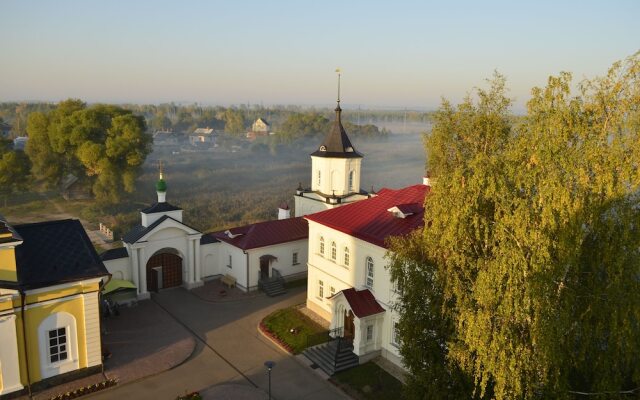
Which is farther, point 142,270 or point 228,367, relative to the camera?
point 142,270

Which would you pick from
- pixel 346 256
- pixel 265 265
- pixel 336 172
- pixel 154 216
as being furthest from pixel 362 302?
pixel 154 216

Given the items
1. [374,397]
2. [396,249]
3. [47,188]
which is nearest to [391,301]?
[374,397]

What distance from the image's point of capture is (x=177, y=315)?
23.2 meters

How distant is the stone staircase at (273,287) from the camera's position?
85.4ft

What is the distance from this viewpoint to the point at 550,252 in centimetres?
1020

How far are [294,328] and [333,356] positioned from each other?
3.33 m

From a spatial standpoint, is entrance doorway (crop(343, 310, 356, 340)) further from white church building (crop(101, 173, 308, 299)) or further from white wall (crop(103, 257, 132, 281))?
white wall (crop(103, 257, 132, 281))

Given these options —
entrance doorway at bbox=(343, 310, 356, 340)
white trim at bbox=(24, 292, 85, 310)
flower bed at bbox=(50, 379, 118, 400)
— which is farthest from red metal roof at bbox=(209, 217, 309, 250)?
flower bed at bbox=(50, 379, 118, 400)

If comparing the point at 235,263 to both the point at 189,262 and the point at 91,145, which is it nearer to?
the point at 189,262

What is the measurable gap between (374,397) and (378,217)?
7.50 m

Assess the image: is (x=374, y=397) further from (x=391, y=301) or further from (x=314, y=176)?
(x=314, y=176)

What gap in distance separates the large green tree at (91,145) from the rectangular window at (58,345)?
31109 mm

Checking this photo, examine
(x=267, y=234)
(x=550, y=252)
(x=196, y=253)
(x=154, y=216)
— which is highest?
(x=550, y=252)

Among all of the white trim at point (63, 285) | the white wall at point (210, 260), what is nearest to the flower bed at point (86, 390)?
the white trim at point (63, 285)
